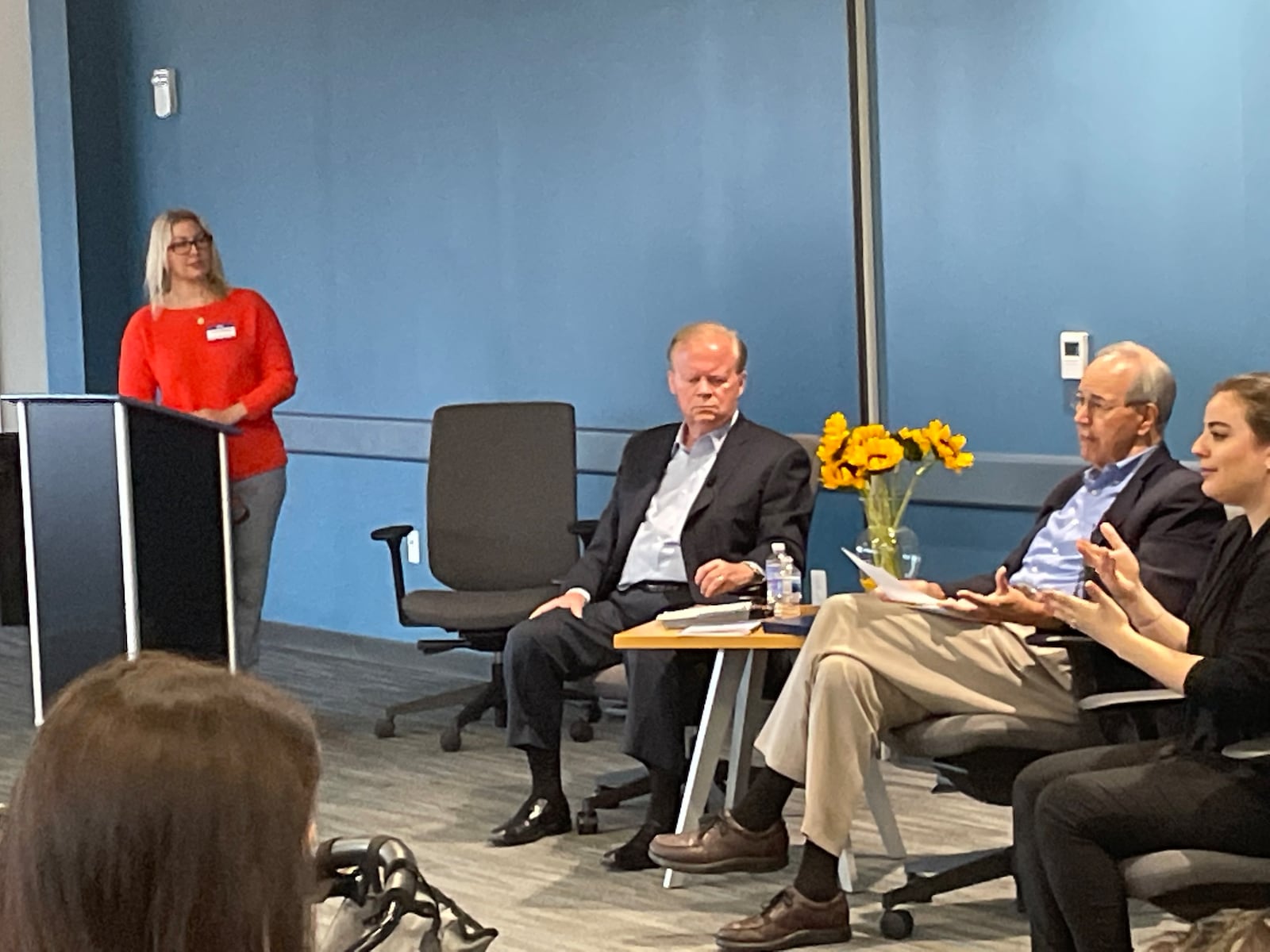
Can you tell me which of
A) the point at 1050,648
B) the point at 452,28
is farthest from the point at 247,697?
the point at 452,28

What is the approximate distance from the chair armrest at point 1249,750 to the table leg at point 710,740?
1478 mm

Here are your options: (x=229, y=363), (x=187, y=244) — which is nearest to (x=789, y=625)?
(x=229, y=363)

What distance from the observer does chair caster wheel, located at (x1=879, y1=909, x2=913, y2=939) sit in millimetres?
3914

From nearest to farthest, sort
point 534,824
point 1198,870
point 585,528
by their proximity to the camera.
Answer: point 1198,870 → point 534,824 → point 585,528

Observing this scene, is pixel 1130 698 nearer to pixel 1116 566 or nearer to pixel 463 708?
pixel 1116 566

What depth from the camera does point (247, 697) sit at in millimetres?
1011

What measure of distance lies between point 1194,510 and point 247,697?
10.0 ft

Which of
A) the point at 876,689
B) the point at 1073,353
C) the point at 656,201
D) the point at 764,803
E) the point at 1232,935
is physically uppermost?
the point at 656,201

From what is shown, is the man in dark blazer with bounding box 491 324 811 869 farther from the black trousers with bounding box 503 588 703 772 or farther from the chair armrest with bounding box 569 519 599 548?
the chair armrest with bounding box 569 519 599 548

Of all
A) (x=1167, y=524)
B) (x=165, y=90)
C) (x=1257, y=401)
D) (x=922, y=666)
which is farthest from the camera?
(x=165, y=90)

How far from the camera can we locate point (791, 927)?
384 centimetres

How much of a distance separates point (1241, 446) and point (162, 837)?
9.06 ft

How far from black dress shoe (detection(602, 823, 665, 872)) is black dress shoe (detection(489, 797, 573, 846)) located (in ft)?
1.01

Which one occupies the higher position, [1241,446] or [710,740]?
[1241,446]
